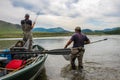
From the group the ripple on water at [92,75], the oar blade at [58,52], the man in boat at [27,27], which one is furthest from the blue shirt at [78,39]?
the man in boat at [27,27]

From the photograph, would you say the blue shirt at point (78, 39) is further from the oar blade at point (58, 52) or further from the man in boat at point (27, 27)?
the man in boat at point (27, 27)

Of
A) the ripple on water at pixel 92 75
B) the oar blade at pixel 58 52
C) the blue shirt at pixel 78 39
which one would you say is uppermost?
the blue shirt at pixel 78 39

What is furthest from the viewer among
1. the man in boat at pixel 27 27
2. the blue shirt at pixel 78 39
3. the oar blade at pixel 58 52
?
the man in boat at pixel 27 27

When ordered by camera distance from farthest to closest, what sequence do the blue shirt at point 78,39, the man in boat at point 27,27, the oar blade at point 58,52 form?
the man in boat at point 27,27 → the blue shirt at point 78,39 → the oar blade at point 58,52

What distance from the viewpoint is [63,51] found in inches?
475

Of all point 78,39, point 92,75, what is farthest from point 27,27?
point 92,75

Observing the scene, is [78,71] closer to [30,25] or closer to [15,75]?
[30,25]

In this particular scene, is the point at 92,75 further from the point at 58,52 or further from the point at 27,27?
the point at 27,27

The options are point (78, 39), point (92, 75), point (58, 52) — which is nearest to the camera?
point (58, 52)

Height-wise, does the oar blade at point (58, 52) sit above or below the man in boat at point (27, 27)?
below

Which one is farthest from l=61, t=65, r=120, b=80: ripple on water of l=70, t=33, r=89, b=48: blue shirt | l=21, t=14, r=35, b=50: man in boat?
l=21, t=14, r=35, b=50: man in boat

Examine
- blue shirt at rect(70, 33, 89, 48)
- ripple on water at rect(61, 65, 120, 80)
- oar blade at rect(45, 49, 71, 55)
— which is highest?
blue shirt at rect(70, 33, 89, 48)

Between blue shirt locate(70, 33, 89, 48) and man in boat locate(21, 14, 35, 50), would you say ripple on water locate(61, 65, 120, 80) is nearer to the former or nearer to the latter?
blue shirt locate(70, 33, 89, 48)

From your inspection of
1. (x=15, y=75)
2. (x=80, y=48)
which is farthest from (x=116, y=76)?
(x=15, y=75)
